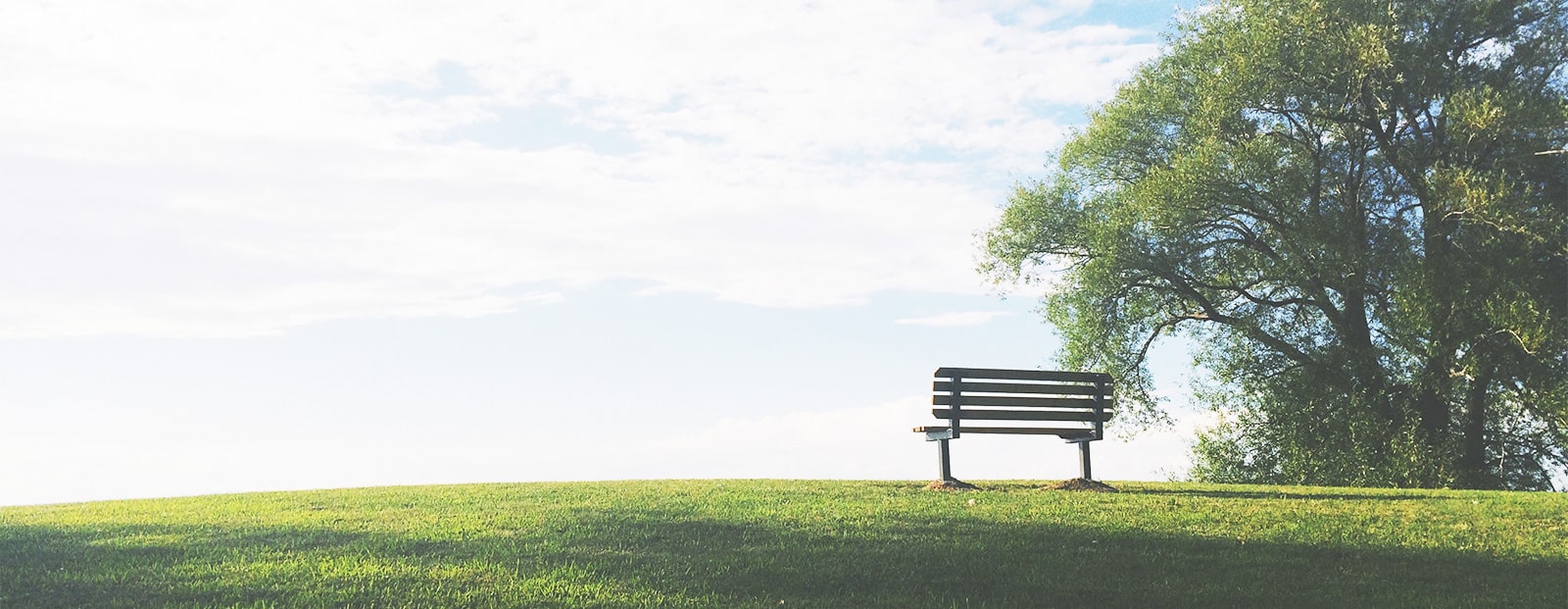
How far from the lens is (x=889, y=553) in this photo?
9.42 metres

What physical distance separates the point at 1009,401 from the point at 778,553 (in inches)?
314

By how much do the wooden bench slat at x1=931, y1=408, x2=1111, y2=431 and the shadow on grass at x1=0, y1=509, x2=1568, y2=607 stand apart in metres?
5.16

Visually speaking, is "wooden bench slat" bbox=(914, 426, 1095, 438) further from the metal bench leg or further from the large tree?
the large tree

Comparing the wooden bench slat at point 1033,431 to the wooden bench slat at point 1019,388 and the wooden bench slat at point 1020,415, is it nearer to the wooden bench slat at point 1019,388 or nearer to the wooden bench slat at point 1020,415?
the wooden bench slat at point 1020,415

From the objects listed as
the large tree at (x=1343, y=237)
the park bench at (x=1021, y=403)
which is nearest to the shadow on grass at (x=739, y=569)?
the park bench at (x=1021, y=403)

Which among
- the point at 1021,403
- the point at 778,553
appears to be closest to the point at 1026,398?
the point at 1021,403

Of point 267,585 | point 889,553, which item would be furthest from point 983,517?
point 267,585

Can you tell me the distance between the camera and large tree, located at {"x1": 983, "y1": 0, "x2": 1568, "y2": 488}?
21.2 metres

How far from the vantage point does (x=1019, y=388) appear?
54.8 ft

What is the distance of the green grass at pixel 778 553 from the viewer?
26.8ft

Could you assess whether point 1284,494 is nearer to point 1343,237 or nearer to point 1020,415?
point 1020,415

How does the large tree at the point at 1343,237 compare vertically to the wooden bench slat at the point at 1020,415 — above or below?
above

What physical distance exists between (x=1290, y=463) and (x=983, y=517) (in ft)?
49.3

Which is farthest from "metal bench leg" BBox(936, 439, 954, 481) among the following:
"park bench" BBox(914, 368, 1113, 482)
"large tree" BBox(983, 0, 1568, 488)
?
"large tree" BBox(983, 0, 1568, 488)
